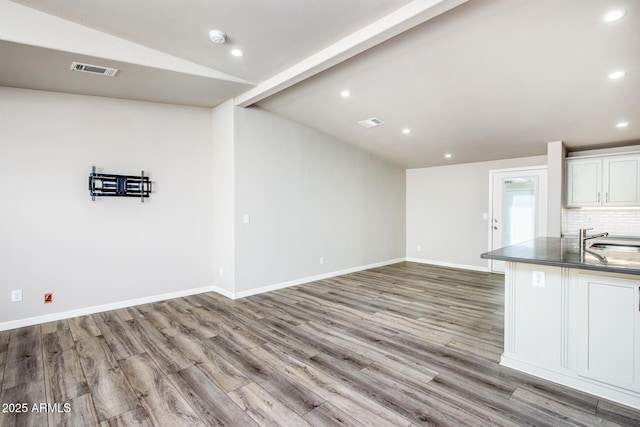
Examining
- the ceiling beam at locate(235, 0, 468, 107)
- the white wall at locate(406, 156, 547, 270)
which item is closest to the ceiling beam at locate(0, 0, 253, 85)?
the ceiling beam at locate(235, 0, 468, 107)

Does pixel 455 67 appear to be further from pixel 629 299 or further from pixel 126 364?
pixel 126 364

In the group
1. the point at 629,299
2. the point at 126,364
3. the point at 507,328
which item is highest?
the point at 629,299

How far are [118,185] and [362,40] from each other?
135 inches

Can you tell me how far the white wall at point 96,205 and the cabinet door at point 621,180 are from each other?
6.21 meters

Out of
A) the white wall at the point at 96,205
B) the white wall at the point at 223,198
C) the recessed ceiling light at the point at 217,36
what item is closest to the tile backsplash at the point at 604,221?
the white wall at the point at 223,198

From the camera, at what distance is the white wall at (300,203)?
4629 millimetres

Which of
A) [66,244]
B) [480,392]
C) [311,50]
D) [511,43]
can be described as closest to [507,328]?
[480,392]

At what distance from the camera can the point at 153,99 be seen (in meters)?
4.18

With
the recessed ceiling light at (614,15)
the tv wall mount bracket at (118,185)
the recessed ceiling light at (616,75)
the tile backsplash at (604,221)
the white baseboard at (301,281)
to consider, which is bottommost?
the white baseboard at (301,281)

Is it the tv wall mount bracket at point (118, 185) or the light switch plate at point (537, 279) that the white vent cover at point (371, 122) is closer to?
the light switch plate at point (537, 279)

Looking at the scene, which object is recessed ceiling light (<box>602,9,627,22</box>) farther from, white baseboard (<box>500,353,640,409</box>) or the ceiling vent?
the ceiling vent

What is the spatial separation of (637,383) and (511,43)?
281 centimetres

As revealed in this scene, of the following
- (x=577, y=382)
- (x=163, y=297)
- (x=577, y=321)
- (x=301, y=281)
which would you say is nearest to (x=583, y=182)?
(x=577, y=321)

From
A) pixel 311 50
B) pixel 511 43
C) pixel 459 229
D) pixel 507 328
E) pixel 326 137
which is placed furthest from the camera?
pixel 459 229
